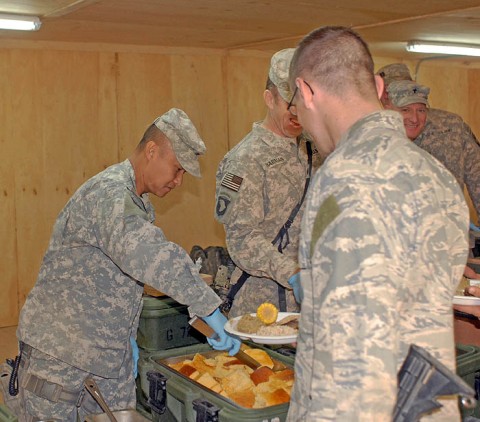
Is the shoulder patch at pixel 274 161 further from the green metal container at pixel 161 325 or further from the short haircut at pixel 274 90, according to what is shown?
the green metal container at pixel 161 325

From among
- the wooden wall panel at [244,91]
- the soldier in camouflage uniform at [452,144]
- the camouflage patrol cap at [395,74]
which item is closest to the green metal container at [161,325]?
the soldier in camouflage uniform at [452,144]

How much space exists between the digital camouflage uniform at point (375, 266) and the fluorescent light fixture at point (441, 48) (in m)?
4.65

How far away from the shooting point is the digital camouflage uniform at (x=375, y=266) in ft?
4.26

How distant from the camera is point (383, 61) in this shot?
22.6 ft

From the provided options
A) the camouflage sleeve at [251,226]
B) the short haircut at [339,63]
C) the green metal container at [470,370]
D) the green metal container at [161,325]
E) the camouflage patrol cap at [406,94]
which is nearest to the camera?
the short haircut at [339,63]

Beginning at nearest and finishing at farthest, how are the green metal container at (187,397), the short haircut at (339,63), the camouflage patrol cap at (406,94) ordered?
1. the short haircut at (339,63)
2. the green metal container at (187,397)
3. the camouflage patrol cap at (406,94)

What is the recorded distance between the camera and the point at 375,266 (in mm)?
1303

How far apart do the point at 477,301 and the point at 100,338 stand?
1.27 metres

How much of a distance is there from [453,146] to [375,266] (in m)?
3.55

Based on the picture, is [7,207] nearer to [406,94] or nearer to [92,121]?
[92,121]

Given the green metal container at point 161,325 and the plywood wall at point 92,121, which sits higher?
the plywood wall at point 92,121

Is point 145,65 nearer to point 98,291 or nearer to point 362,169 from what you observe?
point 98,291

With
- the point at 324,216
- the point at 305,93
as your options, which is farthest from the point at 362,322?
the point at 305,93

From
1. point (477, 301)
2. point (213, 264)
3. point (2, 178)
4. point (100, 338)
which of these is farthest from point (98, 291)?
point (2, 178)
